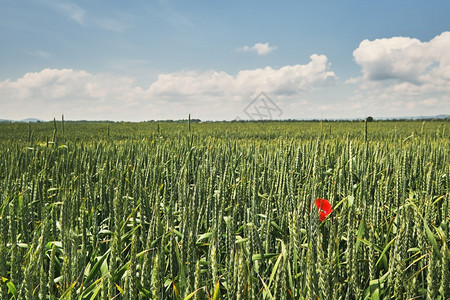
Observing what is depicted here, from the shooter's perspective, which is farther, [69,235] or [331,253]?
[69,235]

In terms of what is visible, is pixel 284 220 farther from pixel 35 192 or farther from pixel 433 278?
pixel 35 192

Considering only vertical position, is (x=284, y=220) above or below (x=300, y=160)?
below

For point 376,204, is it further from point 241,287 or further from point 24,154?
point 24,154

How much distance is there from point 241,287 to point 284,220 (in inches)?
45.6

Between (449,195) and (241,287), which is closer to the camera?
(241,287)

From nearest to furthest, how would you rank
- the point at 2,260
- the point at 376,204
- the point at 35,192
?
the point at 2,260 < the point at 376,204 < the point at 35,192

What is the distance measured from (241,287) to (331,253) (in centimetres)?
40

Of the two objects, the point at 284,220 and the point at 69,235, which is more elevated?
the point at 69,235

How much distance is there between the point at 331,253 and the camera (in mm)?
1027

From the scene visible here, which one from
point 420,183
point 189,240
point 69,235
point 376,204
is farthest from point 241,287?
point 420,183

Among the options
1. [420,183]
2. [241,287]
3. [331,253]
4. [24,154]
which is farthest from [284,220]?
[24,154]

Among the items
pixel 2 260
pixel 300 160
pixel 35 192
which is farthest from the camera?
pixel 300 160

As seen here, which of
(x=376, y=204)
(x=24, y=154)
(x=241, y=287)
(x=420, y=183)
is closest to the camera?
(x=241, y=287)

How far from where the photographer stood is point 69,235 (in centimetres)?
120
